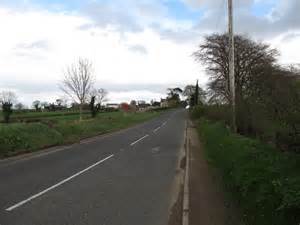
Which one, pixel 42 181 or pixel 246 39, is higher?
pixel 246 39

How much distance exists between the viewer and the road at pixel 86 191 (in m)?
6.58

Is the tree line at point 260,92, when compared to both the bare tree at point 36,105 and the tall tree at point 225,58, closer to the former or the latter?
the tall tree at point 225,58

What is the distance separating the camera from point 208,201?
798 centimetres

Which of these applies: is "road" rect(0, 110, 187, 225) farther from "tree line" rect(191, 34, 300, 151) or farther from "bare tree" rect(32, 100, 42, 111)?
"bare tree" rect(32, 100, 42, 111)

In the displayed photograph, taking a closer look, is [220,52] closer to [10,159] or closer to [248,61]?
[248,61]

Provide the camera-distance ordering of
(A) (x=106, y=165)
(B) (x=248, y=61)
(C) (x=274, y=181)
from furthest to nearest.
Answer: (B) (x=248, y=61) → (A) (x=106, y=165) → (C) (x=274, y=181)

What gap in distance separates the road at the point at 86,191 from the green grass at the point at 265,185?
5.36 ft

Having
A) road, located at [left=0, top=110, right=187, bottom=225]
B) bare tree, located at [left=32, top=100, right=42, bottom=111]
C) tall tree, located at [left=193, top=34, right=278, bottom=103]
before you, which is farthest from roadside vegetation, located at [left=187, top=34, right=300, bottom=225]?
bare tree, located at [left=32, top=100, right=42, bottom=111]

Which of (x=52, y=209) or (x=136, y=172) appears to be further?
(x=136, y=172)

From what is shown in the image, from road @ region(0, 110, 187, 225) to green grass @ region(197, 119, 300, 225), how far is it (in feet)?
5.36

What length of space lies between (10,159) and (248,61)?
106ft

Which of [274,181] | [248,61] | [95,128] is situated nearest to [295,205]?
[274,181]

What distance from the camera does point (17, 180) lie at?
401 inches

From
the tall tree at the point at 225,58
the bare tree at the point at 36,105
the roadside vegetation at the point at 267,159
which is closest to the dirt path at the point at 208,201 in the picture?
the roadside vegetation at the point at 267,159
